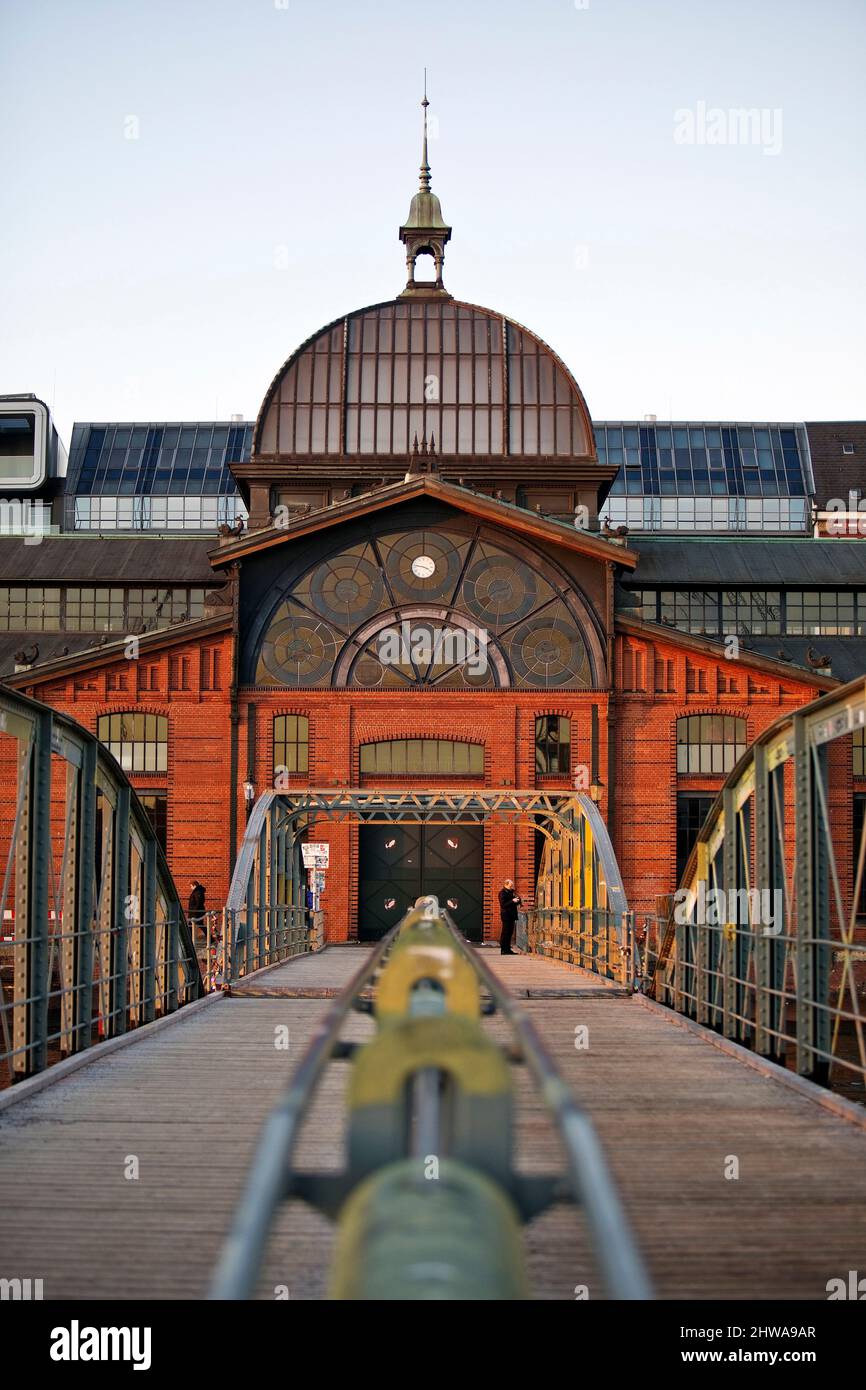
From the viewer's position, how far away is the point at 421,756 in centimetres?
3853

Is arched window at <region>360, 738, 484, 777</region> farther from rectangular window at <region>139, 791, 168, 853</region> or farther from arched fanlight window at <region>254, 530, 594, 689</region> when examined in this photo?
rectangular window at <region>139, 791, 168, 853</region>

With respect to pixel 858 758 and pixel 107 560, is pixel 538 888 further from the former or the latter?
pixel 107 560

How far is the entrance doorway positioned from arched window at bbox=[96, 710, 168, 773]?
5.34m

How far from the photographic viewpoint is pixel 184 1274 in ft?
21.6

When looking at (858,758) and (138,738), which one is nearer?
(138,738)

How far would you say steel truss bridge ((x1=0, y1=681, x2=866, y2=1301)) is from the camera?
401cm

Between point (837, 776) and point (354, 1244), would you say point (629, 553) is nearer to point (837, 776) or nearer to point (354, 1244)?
point (837, 776)

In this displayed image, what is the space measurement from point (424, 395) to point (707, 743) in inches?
484

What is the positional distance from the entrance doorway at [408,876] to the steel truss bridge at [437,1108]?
17762 mm

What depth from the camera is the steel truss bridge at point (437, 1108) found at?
401 centimetres

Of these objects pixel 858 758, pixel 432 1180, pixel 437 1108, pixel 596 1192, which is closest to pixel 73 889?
pixel 437 1108

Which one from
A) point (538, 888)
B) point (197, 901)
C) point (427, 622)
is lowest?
point (197, 901)

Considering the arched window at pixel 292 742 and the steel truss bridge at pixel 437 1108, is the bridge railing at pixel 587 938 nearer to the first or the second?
the steel truss bridge at pixel 437 1108

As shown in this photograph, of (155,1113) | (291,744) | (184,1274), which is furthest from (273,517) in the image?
(184,1274)
